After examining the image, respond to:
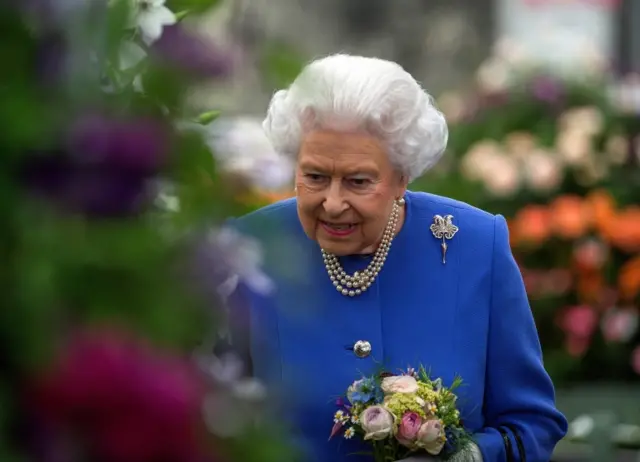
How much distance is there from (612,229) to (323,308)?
639 centimetres

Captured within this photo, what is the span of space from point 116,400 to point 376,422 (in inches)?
77.3

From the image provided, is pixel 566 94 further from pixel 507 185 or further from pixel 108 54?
pixel 108 54

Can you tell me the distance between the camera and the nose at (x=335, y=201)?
121 inches

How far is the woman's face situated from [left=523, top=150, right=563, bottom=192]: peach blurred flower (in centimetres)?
480

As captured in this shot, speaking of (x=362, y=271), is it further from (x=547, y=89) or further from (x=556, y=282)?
(x=547, y=89)

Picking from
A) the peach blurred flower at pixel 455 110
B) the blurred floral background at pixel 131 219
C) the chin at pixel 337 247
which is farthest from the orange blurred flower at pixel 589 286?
the blurred floral background at pixel 131 219

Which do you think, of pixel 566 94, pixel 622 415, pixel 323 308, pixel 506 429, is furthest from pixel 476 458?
pixel 566 94

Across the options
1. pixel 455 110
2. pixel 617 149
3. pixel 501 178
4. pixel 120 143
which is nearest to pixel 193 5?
pixel 120 143

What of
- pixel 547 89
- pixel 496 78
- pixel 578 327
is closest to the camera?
pixel 578 327

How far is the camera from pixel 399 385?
9.81ft

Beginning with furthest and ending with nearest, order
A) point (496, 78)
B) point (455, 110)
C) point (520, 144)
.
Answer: point (496, 78)
point (455, 110)
point (520, 144)

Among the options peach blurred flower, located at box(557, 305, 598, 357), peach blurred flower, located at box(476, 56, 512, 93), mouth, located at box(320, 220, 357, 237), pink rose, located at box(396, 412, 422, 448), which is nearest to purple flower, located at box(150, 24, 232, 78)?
pink rose, located at box(396, 412, 422, 448)

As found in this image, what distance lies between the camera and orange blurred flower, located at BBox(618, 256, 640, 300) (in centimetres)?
736

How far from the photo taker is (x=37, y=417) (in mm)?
1018
